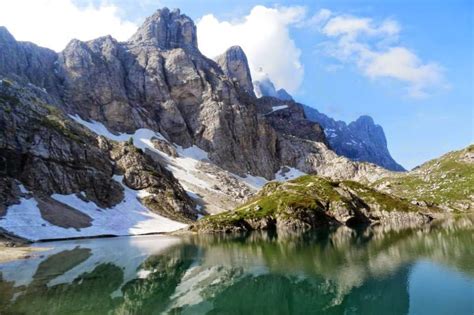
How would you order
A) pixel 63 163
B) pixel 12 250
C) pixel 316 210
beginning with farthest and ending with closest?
pixel 63 163, pixel 316 210, pixel 12 250

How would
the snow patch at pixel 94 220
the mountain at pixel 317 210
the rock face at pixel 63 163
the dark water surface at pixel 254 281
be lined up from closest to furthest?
the dark water surface at pixel 254 281 < the snow patch at pixel 94 220 < the mountain at pixel 317 210 < the rock face at pixel 63 163

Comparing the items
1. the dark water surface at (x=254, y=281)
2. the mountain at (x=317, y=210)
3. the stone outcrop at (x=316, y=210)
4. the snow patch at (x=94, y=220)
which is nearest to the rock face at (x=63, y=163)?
the snow patch at (x=94, y=220)

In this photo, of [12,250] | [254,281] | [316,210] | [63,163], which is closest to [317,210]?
[316,210]

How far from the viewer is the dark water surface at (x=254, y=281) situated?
127 ft

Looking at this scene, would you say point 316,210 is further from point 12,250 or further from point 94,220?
point 12,250

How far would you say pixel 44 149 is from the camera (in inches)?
6014

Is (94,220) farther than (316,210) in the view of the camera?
No

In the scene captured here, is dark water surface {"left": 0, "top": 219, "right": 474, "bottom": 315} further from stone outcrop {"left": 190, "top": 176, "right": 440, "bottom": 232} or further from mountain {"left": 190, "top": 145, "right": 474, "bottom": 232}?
mountain {"left": 190, "top": 145, "right": 474, "bottom": 232}

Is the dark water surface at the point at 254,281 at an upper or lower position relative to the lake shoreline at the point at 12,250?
lower

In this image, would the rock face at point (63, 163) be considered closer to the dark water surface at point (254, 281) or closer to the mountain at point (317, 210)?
the mountain at point (317, 210)

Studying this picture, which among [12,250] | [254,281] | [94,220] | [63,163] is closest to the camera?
[254,281]

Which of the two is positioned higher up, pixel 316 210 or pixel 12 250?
pixel 316 210

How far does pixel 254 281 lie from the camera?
168 feet

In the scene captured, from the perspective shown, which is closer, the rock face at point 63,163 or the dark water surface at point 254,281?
the dark water surface at point 254,281
